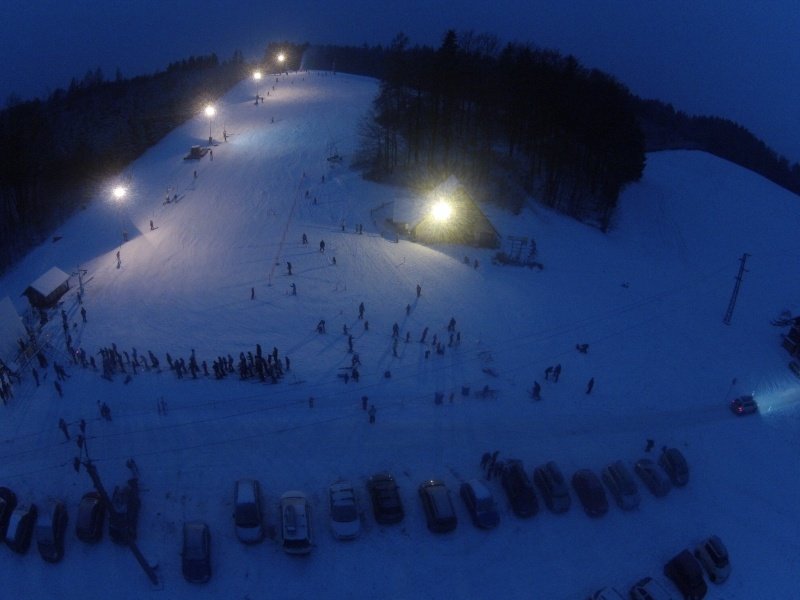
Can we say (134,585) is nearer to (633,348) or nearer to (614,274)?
(633,348)

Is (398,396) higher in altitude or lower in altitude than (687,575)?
higher

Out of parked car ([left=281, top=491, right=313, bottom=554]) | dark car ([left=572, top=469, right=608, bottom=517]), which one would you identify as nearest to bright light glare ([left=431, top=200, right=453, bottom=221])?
dark car ([left=572, top=469, right=608, bottom=517])

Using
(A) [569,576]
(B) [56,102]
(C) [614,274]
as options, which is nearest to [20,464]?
(A) [569,576]

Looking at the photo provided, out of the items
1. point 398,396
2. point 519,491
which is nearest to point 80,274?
point 398,396

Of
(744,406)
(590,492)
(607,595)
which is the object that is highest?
(744,406)

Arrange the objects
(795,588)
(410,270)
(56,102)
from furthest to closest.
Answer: (56,102)
(410,270)
(795,588)

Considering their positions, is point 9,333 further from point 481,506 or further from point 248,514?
point 481,506

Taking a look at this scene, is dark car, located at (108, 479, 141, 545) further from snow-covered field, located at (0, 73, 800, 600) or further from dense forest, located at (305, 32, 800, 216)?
dense forest, located at (305, 32, 800, 216)
